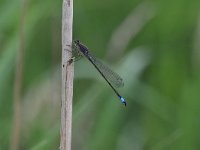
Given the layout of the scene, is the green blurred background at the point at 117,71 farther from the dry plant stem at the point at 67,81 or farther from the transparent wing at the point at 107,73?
the dry plant stem at the point at 67,81

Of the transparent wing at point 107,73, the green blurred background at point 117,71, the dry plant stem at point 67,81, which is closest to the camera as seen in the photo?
the dry plant stem at point 67,81

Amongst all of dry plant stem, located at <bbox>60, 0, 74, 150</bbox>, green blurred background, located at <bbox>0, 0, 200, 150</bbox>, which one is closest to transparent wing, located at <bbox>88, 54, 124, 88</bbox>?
green blurred background, located at <bbox>0, 0, 200, 150</bbox>

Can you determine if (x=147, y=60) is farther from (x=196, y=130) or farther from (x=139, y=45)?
(x=196, y=130)

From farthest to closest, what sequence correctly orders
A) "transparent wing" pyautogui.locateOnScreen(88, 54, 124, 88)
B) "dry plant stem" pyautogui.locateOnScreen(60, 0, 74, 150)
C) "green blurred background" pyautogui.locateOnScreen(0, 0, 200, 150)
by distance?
"green blurred background" pyautogui.locateOnScreen(0, 0, 200, 150) → "transparent wing" pyautogui.locateOnScreen(88, 54, 124, 88) → "dry plant stem" pyautogui.locateOnScreen(60, 0, 74, 150)

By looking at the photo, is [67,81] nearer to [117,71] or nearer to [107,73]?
[107,73]

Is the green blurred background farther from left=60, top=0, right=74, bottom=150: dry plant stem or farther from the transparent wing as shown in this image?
left=60, top=0, right=74, bottom=150: dry plant stem

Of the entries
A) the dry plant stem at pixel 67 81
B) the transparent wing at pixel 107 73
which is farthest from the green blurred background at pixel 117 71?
the dry plant stem at pixel 67 81

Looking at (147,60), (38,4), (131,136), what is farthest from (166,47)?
(38,4)

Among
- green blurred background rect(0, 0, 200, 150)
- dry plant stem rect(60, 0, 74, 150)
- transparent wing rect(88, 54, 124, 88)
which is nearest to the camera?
dry plant stem rect(60, 0, 74, 150)
